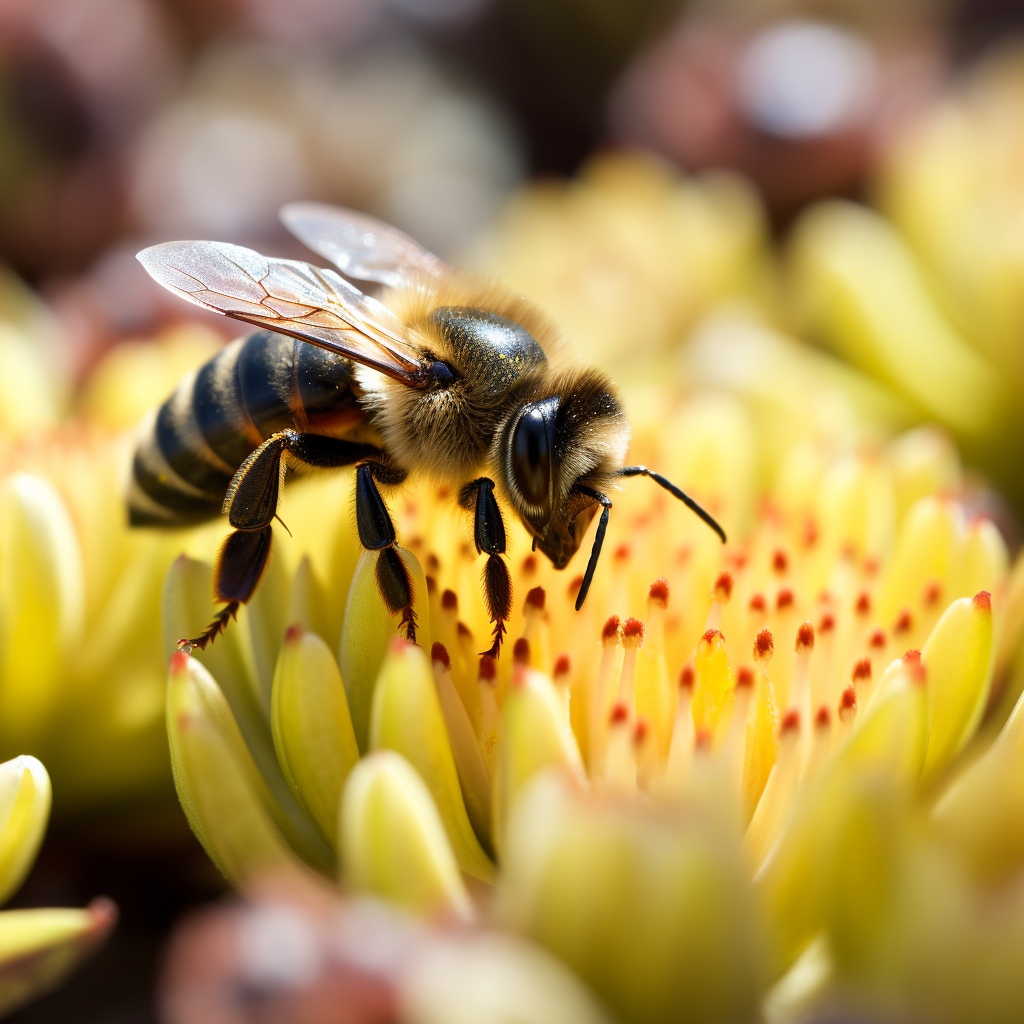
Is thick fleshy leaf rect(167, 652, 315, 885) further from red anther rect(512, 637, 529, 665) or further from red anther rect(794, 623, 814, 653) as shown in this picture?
red anther rect(794, 623, 814, 653)

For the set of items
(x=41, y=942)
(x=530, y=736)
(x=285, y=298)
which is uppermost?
(x=285, y=298)

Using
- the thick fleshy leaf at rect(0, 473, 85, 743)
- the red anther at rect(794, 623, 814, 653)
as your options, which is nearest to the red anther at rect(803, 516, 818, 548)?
the red anther at rect(794, 623, 814, 653)

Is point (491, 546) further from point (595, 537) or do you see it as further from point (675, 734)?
point (675, 734)

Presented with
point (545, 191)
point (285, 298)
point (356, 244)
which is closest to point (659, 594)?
point (285, 298)

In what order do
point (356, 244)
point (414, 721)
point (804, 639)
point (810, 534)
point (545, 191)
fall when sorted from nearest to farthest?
point (414, 721), point (804, 639), point (810, 534), point (356, 244), point (545, 191)

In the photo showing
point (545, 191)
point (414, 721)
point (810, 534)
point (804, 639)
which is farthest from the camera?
point (545, 191)

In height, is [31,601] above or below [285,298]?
below

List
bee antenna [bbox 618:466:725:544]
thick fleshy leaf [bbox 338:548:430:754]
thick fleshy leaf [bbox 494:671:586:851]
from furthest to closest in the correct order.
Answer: bee antenna [bbox 618:466:725:544] → thick fleshy leaf [bbox 338:548:430:754] → thick fleshy leaf [bbox 494:671:586:851]
